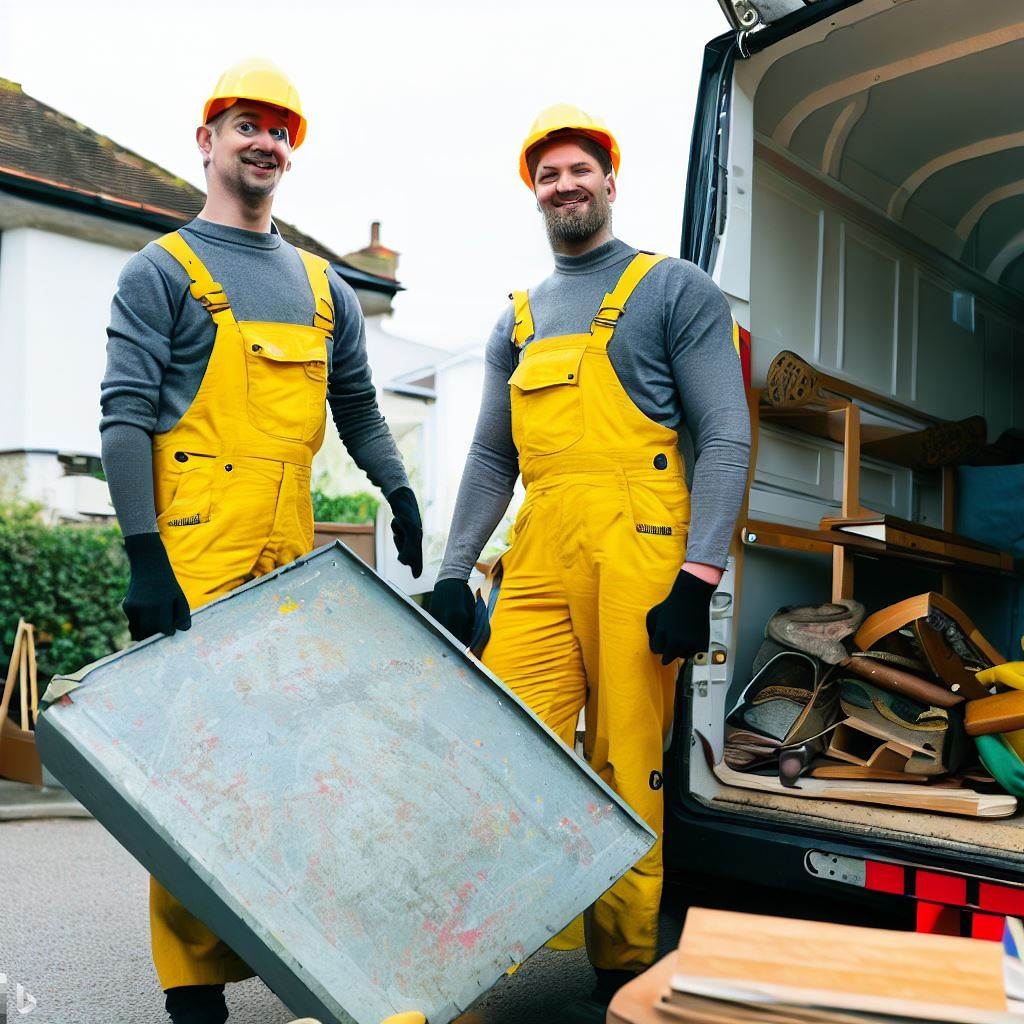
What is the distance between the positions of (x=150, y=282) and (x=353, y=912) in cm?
141

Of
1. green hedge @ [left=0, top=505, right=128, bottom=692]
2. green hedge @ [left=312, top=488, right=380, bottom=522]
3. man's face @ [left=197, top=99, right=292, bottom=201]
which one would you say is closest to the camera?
man's face @ [left=197, top=99, right=292, bottom=201]

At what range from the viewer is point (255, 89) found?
8.52 ft

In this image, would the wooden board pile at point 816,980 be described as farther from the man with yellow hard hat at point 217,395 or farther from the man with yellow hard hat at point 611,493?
the man with yellow hard hat at point 217,395

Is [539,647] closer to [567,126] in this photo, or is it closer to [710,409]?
[710,409]

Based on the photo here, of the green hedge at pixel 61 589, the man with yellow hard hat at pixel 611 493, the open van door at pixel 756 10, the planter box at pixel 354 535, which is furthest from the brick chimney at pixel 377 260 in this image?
the man with yellow hard hat at pixel 611 493

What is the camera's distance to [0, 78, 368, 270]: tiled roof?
9336 mm

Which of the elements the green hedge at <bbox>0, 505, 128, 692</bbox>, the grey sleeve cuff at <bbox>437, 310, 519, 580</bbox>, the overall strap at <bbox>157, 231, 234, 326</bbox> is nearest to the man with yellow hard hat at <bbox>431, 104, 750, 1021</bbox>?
the grey sleeve cuff at <bbox>437, 310, 519, 580</bbox>

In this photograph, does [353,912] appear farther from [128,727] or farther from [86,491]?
[86,491]

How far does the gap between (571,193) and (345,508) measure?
26.0 feet

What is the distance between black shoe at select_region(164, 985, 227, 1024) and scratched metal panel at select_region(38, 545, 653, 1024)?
623 mm

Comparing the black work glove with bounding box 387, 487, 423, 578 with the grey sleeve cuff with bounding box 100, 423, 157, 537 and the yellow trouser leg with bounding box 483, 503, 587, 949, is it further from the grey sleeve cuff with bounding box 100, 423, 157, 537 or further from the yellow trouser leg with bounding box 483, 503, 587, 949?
the grey sleeve cuff with bounding box 100, 423, 157, 537

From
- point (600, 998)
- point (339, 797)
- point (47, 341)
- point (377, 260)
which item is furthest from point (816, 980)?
point (377, 260)

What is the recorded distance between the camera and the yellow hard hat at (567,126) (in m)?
2.78

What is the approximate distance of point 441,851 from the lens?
6.36 ft
